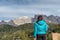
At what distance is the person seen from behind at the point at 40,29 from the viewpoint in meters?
8.46

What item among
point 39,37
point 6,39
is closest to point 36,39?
point 39,37

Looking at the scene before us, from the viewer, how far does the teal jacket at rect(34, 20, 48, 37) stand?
8.46m

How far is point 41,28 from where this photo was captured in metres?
8.57

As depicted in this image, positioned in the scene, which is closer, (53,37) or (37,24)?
(37,24)

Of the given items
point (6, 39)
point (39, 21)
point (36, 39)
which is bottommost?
point (6, 39)

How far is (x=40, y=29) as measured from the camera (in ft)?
28.2

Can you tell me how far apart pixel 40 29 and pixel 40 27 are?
0.29ft

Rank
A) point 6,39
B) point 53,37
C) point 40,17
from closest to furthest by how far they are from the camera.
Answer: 1. point 40,17
2. point 53,37
3. point 6,39

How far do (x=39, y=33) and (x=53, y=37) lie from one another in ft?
14.7

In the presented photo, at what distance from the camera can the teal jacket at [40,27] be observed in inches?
333

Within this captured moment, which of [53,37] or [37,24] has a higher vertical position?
[37,24]

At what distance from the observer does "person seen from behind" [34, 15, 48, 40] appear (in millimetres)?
8465

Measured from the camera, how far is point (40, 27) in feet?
28.0

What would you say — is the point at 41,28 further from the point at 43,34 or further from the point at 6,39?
the point at 6,39
